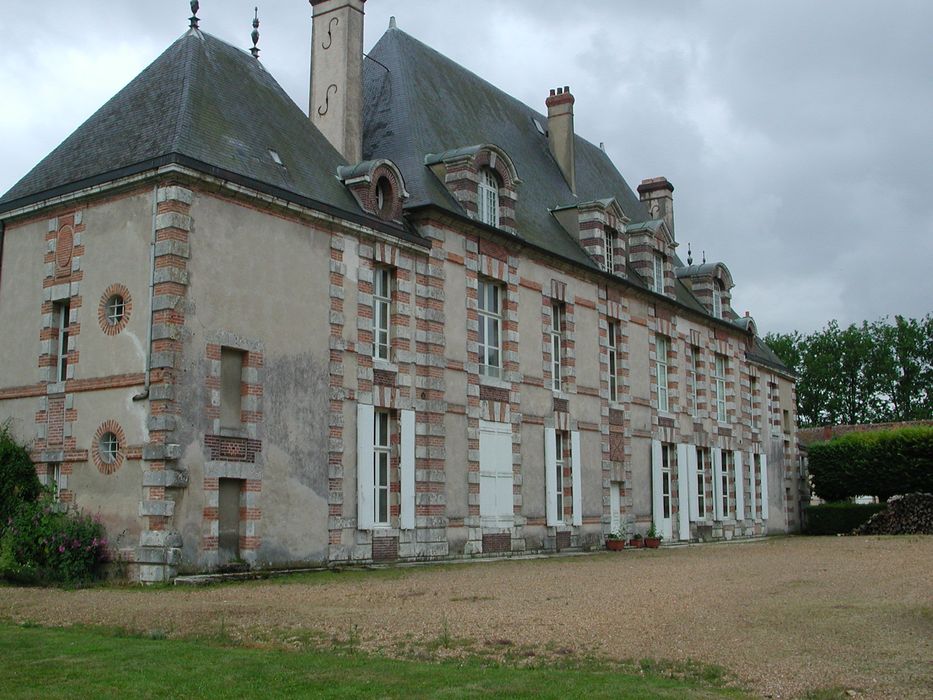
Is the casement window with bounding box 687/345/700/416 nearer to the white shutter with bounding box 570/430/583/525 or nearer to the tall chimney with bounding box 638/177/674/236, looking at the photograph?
the tall chimney with bounding box 638/177/674/236

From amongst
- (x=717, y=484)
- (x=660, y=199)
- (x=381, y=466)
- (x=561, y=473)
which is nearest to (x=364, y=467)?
(x=381, y=466)

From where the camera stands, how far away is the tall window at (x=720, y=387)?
27844 mm

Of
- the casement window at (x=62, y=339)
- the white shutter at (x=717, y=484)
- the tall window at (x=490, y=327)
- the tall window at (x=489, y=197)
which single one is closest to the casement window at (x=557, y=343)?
the tall window at (x=490, y=327)

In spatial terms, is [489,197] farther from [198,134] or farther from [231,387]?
[231,387]

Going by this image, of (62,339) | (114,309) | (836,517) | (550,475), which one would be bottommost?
(836,517)

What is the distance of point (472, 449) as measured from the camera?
57.6 ft

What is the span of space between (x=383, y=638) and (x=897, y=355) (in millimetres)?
49249

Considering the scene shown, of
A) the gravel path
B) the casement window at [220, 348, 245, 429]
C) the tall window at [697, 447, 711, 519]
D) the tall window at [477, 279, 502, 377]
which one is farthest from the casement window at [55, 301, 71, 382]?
the tall window at [697, 447, 711, 519]

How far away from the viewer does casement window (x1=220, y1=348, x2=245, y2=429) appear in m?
13.5

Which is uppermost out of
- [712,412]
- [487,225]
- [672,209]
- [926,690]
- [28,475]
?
[672,209]

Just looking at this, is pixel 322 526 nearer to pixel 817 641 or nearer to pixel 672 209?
pixel 817 641

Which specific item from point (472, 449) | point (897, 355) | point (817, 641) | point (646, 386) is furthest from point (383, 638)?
point (897, 355)

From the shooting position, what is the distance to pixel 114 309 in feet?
44.4

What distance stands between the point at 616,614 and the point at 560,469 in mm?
10619
